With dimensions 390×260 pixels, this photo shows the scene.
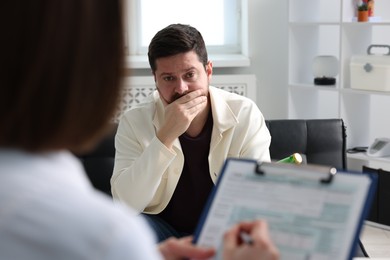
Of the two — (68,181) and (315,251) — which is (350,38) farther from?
(68,181)

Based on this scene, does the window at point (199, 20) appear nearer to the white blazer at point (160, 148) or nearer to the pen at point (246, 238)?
the white blazer at point (160, 148)

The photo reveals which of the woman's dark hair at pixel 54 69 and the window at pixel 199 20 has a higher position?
the woman's dark hair at pixel 54 69

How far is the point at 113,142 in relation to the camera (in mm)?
2625

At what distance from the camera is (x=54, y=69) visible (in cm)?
70

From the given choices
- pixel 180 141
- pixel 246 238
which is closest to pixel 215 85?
pixel 180 141

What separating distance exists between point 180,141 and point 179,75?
22cm

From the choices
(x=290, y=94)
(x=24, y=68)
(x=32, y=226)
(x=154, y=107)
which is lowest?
(x=290, y=94)

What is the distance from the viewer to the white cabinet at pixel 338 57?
4.14 m

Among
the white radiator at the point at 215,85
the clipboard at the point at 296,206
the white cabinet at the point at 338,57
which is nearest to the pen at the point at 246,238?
the clipboard at the point at 296,206

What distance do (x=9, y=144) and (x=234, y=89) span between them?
390 cm

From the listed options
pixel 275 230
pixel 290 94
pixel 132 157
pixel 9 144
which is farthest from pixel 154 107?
pixel 290 94

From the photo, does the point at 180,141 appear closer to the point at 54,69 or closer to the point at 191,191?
the point at 191,191

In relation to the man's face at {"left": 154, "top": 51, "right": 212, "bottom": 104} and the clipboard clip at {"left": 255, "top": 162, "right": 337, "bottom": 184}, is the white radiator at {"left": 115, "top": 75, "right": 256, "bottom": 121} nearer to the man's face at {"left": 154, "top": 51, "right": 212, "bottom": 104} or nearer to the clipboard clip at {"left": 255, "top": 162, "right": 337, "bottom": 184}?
the man's face at {"left": 154, "top": 51, "right": 212, "bottom": 104}

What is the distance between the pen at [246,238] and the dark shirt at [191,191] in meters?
1.29
